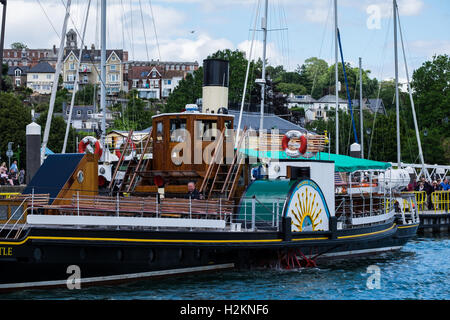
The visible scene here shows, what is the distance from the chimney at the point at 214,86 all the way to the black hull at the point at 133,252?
646 cm

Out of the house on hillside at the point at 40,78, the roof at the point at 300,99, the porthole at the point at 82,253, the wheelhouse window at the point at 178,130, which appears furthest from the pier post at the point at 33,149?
the house on hillside at the point at 40,78

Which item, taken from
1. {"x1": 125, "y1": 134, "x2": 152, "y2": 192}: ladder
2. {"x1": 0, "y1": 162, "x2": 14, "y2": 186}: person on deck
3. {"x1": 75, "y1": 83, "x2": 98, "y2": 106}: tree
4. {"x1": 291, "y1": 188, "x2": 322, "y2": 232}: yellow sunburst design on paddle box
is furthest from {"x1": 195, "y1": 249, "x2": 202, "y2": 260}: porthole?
{"x1": 75, "y1": 83, "x2": 98, "y2": 106}: tree

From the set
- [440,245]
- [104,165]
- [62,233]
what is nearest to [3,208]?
[62,233]

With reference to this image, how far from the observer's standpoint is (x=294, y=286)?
1828 centimetres

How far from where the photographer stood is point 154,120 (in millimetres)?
21906

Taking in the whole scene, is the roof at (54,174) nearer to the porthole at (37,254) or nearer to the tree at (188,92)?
the porthole at (37,254)

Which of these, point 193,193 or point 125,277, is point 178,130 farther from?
point 125,277

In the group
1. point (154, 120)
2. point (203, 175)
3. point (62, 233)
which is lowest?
point (62, 233)

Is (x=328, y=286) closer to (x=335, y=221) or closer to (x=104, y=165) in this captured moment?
(x=335, y=221)

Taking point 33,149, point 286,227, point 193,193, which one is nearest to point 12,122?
point 33,149

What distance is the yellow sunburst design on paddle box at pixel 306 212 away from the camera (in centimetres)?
2017
